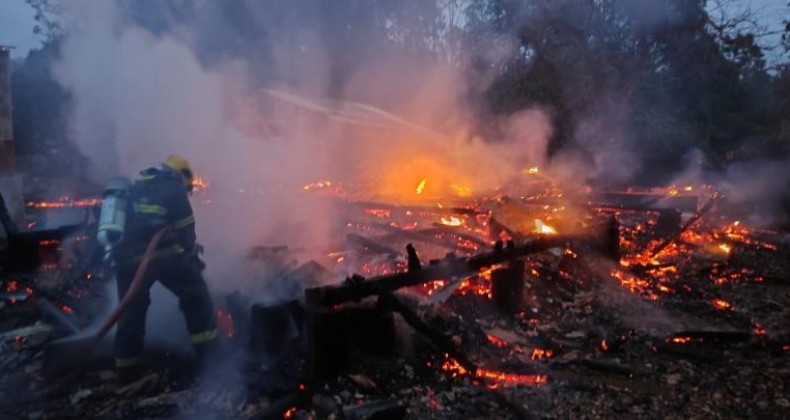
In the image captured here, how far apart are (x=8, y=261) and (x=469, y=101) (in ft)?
47.9

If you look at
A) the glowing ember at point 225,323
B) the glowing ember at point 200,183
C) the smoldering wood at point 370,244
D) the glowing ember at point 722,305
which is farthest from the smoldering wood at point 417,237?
the glowing ember at point 200,183

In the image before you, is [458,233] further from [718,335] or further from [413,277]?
[718,335]

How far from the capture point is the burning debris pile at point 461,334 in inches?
167

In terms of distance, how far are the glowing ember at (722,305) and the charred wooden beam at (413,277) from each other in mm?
2262

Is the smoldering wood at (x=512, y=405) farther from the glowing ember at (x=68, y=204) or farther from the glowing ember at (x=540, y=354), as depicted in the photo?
the glowing ember at (x=68, y=204)

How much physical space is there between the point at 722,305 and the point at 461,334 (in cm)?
358

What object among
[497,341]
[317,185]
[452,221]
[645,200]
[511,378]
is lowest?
[511,378]

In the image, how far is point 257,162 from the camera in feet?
33.1

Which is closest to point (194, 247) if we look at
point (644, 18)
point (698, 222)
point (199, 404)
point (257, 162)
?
point (199, 404)

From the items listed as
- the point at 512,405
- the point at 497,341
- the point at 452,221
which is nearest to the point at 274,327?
the point at 512,405

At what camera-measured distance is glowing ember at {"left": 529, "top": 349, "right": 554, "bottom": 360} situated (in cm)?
517

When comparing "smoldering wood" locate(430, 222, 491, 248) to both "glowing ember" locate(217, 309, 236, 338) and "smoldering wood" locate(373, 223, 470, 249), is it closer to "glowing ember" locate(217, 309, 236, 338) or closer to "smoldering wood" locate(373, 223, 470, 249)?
"smoldering wood" locate(373, 223, 470, 249)

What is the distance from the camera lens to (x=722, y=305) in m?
6.57

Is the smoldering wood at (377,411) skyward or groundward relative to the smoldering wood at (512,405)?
skyward
